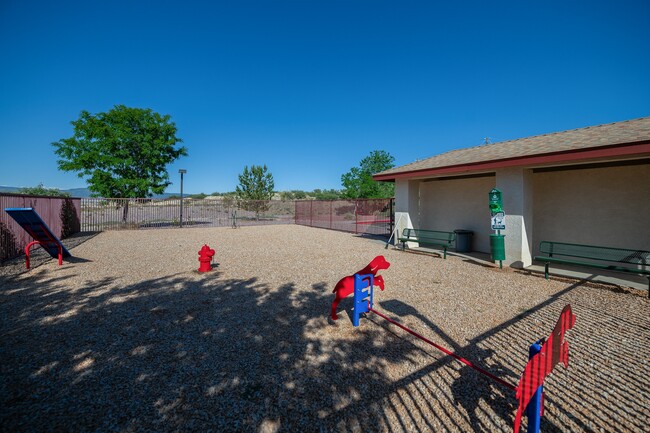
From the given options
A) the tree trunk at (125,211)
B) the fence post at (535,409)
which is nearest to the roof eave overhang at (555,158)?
the fence post at (535,409)

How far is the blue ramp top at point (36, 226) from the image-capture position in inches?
273

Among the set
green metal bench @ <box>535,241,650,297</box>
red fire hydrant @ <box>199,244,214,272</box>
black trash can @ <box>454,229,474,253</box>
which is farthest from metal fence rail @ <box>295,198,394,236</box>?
red fire hydrant @ <box>199,244,214,272</box>

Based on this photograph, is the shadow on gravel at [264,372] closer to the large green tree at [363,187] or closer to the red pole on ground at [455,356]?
the red pole on ground at [455,356]

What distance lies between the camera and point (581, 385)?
2.84 metres

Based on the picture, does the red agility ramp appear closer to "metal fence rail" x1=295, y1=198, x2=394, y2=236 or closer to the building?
the building

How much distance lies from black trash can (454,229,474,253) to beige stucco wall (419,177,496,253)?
0.47 m

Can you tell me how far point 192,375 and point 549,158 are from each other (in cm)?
890

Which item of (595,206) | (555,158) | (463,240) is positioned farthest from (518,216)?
(463,240)

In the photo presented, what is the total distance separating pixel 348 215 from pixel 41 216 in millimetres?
18995

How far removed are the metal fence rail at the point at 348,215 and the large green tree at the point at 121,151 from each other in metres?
12.0

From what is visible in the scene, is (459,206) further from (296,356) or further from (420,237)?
(296,356)

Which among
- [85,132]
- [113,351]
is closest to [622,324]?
[113,351]

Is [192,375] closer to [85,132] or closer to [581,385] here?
[581,385]

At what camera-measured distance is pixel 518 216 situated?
773 cm
